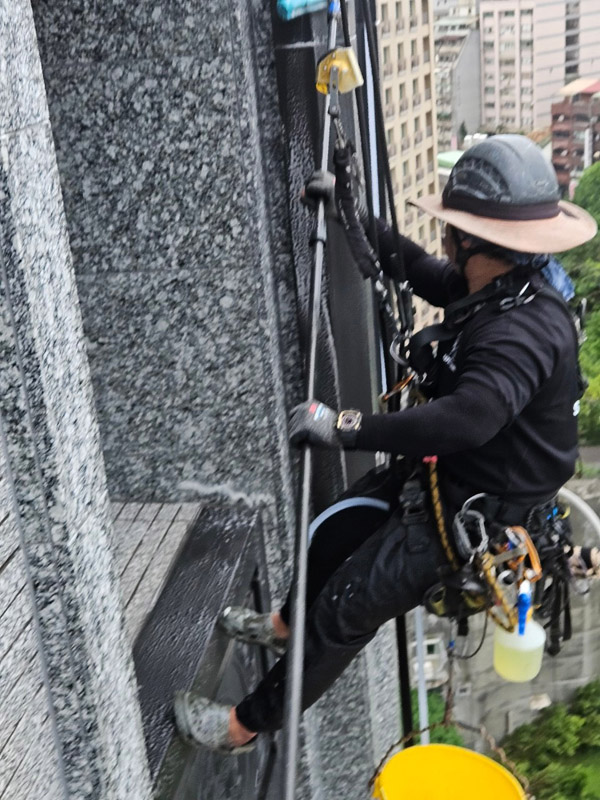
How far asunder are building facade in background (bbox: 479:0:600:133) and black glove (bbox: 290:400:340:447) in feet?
64.6

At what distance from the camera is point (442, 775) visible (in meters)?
3.24

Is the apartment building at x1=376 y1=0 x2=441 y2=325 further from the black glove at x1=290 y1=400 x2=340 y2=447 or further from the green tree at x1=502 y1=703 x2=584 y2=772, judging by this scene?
the green tree at x1=502 y1=703 x2=584 y2=772

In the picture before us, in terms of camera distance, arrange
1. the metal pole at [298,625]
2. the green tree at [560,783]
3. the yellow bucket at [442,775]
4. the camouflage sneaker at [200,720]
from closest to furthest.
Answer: the metal pole at [298,625] → the camouflage sneaker at [200,720] → the yellow bucket at [442,775] → the green tree at [560,783]

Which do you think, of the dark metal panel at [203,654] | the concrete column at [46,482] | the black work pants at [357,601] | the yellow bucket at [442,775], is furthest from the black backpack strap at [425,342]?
the yellow bucket at [442,775]

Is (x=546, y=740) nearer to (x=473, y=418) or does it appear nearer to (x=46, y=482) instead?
(x=473, y=418)

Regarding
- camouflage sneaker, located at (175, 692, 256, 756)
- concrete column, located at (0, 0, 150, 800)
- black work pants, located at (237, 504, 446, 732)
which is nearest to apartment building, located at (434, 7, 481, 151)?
black work pants, located at (237, 504, 446, 732)

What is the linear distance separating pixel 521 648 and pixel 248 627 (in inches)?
39.6

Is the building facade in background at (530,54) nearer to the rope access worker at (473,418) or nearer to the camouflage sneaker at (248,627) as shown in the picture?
the rope access worker at (473,418)

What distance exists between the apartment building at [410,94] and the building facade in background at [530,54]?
7500mm

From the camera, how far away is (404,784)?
126 inches

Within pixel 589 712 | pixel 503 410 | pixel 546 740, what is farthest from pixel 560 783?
pixel 503 410

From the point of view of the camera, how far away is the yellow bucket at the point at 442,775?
314 cm

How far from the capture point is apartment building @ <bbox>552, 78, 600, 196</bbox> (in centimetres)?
2241

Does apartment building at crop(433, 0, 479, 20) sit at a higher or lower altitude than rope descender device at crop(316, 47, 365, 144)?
higher
